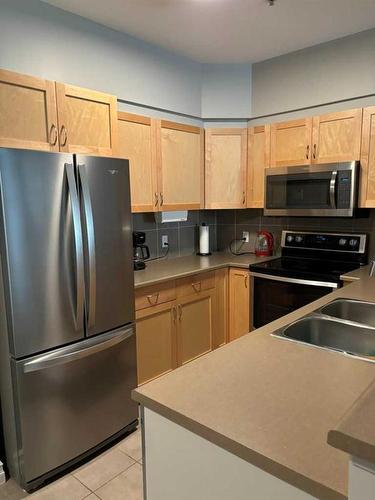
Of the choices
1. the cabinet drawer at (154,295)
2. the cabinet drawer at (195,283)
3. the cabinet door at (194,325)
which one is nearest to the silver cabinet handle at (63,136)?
the cabinet drawer at (154,295)

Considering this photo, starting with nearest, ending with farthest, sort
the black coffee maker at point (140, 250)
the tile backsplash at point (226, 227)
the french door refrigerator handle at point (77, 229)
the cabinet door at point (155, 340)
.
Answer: the french door refrigerator handle at point (77, 229) → the cabinet door at point (155, 340) → the black coffee maker at point (140, 250) → the tile backsplash at point (226, 227)

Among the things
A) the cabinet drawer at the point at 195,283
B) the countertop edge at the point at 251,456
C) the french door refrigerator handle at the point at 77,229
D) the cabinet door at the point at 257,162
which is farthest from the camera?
the cabinet door at the point at 257,162

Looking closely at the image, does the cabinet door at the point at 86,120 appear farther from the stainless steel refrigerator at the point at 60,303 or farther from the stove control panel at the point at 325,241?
the stove control panel at the point at 325,241

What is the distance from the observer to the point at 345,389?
0.99m

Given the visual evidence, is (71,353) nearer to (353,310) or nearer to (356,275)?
(353,310)

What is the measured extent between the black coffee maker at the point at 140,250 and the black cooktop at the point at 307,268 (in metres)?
0.89

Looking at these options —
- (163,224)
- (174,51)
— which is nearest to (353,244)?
(163,224)

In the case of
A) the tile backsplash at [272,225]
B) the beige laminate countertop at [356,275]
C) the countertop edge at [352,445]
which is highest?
the tile backsplash at [272,225]

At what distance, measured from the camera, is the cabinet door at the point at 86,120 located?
2.07 m

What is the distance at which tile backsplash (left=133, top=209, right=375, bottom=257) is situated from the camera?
3.01 m

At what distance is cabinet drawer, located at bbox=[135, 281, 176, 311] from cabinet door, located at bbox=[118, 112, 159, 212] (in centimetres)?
60

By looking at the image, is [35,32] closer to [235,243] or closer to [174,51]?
[174,51]

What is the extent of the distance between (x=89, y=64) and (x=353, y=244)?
7.72 feet

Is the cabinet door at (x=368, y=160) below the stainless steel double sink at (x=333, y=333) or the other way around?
the other way around
